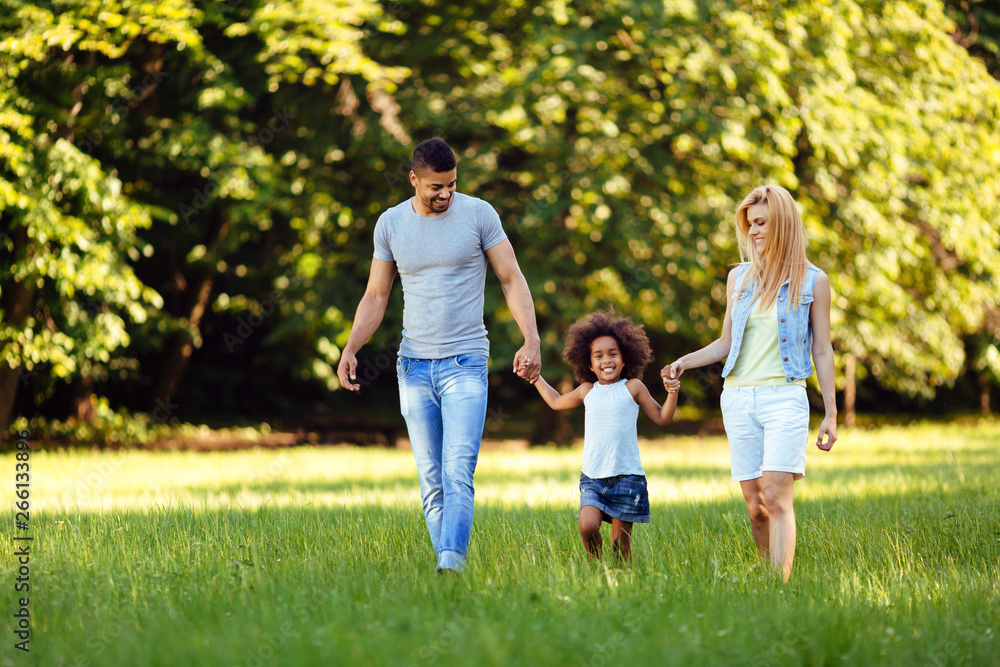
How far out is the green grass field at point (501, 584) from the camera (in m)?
3.32

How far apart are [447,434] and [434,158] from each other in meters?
1.43

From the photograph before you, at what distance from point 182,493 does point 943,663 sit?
7012 mm

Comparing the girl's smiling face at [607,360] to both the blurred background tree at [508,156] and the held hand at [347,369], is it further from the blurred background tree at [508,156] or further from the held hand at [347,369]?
the blurred background tree at [508,156]

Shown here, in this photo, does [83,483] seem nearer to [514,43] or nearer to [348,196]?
[348,196]

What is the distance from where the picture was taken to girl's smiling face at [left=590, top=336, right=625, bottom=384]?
5.07m

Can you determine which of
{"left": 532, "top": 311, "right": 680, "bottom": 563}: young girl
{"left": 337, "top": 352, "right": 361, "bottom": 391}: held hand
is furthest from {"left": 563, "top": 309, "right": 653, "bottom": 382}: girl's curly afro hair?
{"left": 337, "top": 352, "right": 361, "bottom": 391}: held hand

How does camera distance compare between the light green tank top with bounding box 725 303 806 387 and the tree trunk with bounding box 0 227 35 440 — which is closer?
the light green tank top with bounding box 725 303 806 387

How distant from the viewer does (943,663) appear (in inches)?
130

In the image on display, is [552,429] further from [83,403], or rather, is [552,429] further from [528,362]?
[528,362]

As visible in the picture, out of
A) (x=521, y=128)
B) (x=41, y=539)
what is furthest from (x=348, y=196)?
(x=41, y=539)

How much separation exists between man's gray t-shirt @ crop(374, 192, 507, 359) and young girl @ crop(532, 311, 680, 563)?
54 centimetres

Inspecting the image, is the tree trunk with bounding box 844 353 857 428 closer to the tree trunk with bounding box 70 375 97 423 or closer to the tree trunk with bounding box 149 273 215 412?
the tree trunk with bounding box 149 273 215 412

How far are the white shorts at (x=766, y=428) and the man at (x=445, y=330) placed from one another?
108cm

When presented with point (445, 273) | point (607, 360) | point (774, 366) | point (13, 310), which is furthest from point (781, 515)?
point (13, 310)
